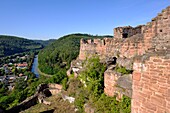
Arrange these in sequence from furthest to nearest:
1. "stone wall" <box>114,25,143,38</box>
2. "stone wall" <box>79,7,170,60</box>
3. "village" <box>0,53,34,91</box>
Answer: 1. "village" <box>0,53,34,91</box>
2. "stone wall" <box>114,25,143,38</box>
3. "stone wall" <box>79,7,170,60</box>

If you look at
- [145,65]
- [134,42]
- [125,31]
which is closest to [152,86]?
[145,65]

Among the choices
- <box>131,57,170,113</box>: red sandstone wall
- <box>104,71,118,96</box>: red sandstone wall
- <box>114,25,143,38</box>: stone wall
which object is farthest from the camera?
<box>114,25,143,38</box>: stone wall

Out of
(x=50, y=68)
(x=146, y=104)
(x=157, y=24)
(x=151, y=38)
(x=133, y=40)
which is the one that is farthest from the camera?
(x=50, y=68)

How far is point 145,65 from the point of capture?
424 cm

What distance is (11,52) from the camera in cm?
19988

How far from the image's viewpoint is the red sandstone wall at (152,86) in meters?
3.80

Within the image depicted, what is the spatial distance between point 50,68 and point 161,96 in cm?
8286

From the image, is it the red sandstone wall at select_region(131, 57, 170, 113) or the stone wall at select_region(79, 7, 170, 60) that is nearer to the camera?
the red sandstone wall at select_region(131, 57, 170, 113)

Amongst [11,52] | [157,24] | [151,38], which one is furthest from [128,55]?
[11,52]

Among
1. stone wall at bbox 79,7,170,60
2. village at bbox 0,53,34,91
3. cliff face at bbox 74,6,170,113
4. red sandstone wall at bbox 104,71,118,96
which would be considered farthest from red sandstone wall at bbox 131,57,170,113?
village at bbox 0,53,34,91

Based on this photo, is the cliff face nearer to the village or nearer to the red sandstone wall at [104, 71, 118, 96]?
the red sandstone wall at [104, 71, 118, 96]

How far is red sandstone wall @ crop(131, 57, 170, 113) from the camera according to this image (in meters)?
3.80

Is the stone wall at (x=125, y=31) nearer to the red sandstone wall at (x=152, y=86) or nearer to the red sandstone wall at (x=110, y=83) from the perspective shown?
the red sandstone wall at (x=110, y=83)

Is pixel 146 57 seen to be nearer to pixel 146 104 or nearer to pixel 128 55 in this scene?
pixel 146 104
